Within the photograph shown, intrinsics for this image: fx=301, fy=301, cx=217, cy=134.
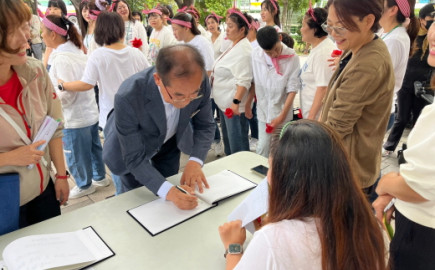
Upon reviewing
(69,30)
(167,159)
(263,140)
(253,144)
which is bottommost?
(253,144)

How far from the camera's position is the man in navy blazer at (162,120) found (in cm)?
119

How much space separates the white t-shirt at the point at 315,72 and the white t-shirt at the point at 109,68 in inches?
50.2

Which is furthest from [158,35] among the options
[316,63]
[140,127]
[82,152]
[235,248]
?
[235,248]

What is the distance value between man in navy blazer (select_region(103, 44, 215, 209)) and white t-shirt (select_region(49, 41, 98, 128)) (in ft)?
2.98

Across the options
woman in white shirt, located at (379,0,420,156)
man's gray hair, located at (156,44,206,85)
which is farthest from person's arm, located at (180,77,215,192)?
woman in white shirt, located at (379,0,420,156)

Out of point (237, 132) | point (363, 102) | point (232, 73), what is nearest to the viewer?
point (363, 102)

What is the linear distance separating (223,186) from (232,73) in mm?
1530

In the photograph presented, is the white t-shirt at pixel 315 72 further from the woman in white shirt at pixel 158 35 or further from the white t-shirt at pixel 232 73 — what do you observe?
the woman in white shirt at pixel 158 35

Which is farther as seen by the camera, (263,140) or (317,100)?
(263,140)

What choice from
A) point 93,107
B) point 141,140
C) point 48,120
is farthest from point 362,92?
point 93,107

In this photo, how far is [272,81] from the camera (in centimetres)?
237

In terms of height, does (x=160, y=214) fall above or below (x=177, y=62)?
below

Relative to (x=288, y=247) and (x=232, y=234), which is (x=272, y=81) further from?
(x=288, y=247)

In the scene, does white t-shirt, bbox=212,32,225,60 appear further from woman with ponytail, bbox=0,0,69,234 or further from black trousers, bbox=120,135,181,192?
woman with ponytail, bbox=0,0,69,234
